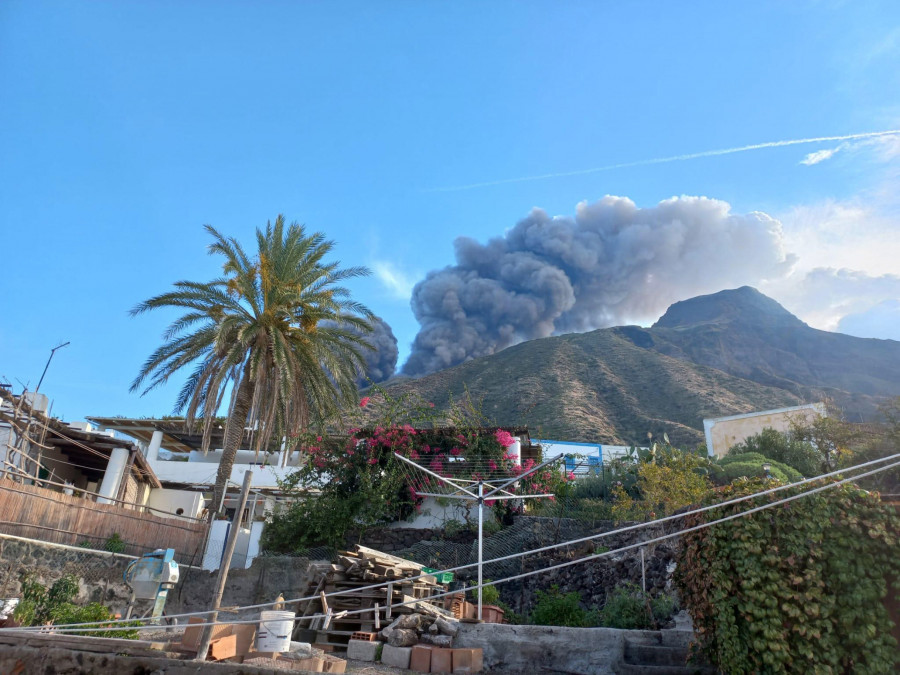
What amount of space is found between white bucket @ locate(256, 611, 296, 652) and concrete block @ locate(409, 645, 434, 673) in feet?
5.59

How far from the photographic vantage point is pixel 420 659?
8.16 m

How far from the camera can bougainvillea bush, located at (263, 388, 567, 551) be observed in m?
16.9

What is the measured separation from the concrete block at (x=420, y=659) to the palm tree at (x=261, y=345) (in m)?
9.40

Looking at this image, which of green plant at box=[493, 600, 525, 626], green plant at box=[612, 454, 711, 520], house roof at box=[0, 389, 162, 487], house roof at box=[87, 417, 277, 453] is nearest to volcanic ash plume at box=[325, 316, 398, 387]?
house roof at box=[87, 417, 277, 453]

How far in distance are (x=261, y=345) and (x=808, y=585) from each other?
14.1m

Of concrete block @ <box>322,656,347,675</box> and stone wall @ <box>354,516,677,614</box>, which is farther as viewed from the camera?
stone wall @ <box>354,516,677,614</box>

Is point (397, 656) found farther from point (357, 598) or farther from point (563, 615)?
point (563, 615)

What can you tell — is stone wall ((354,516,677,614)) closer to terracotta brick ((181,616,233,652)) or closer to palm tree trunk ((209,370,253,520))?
palm tree trunk ((209,370,253,520))

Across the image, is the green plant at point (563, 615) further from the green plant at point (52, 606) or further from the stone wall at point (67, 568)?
the stone wall at point (67, 568)

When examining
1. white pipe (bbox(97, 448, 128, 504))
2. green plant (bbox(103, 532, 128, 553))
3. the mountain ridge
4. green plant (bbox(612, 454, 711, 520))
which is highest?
the mountain ridge

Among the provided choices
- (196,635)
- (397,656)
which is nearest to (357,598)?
Result: (397,656)

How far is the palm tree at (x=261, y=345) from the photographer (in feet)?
54.3

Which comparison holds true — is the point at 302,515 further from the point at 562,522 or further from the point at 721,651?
the point at 721,651

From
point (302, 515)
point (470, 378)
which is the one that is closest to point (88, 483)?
point (302, 515)
